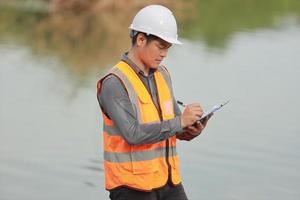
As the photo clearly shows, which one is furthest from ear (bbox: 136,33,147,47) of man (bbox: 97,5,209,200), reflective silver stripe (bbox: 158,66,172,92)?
reflective silver stripe (bbox: 158,66,172,92)

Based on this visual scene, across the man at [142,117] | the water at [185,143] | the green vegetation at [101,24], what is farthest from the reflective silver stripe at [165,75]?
the green vegetation at [101,24]

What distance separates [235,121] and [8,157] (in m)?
3.19

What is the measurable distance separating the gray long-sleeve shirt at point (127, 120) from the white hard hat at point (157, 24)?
28cm

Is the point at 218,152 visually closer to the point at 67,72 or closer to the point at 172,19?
the point at 172,19

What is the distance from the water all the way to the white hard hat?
2968mm

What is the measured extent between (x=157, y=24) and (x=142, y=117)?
0.44 meters

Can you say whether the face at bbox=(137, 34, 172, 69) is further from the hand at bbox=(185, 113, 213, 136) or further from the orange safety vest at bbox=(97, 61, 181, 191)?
the hand at bbox=(185, 113, 213, 136)

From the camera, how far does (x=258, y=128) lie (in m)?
9.85

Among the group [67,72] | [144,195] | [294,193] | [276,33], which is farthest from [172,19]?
[276,33]

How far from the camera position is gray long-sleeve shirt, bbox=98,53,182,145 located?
12.9 feet

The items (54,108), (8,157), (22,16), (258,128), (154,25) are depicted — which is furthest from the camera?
(22,16)

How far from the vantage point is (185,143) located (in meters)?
8.95

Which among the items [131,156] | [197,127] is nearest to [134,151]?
[131,156]

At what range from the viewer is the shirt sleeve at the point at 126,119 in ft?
12.9
